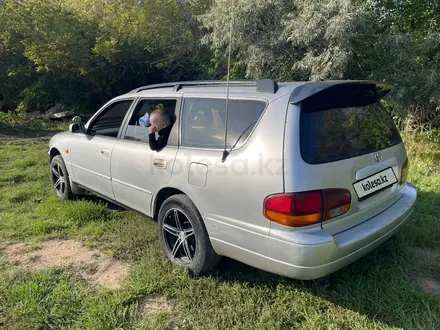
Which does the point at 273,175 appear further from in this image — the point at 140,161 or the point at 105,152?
the point at 105,152

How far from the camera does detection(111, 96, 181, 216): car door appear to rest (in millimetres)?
3039

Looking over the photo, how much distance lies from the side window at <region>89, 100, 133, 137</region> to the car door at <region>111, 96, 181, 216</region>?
31cm

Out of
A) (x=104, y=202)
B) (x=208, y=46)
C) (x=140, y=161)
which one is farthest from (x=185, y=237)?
(x=208, y=46)

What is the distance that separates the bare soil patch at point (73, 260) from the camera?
2984 mm

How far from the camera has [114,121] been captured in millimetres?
4156

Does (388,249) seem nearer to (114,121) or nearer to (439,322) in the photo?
(439,322)

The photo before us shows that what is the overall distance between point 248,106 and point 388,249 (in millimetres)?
2016

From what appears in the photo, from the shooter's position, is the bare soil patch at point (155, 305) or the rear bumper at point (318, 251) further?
the bare soil patch at point (155, 305)

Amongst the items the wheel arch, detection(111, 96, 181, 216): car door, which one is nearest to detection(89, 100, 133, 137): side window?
detection(111, 96, 181, 216): car door

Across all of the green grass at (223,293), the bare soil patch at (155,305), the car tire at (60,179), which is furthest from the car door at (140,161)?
the car tire at (60,179)

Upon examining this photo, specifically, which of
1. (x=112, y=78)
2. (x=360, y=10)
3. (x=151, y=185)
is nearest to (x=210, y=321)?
(x=151, y=185)

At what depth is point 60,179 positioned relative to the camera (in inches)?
191

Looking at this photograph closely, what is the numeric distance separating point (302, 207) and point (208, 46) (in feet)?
31.4

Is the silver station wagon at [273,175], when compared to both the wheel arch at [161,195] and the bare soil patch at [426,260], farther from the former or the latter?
the bare soil patch at [426,260]
